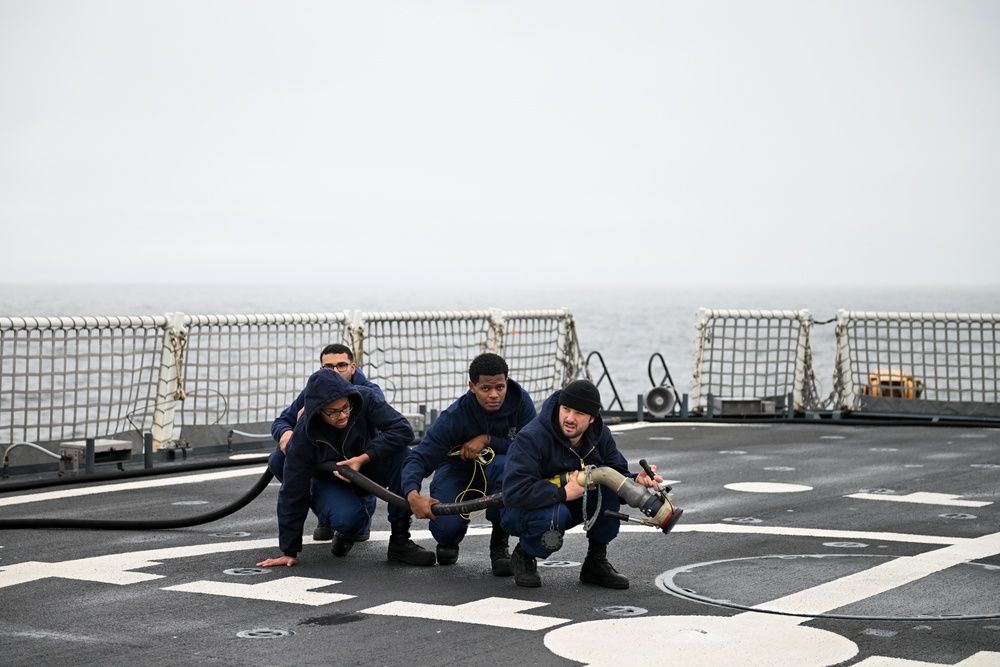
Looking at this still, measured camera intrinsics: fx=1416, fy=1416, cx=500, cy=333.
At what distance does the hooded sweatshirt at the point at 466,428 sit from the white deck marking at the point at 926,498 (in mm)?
4009

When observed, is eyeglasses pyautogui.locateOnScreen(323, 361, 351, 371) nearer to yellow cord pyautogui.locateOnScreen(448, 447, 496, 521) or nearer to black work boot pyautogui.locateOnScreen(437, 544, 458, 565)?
yellow cord pyautogui.locateOnScreen(448, 447, 496, 521)

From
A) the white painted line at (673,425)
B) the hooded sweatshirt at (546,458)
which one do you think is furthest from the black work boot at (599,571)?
the white painted line at (673,425)

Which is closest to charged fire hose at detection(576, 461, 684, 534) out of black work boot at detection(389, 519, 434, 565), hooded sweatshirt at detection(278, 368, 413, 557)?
black work boot at detection(389, 519, 434, 565)

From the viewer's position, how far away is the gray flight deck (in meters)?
6.30

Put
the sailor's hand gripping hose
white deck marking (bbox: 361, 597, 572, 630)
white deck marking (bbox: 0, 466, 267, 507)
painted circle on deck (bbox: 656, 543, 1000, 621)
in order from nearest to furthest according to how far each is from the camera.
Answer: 1. white deck marking (bbox: 361, 597, 572, 630)
2. painted circle on deck (bbox: 656, 543, 1000, 621)
3. the sailor's hand gripping hose
4. white deck marking (bbox: 0, 466, 267, 507)

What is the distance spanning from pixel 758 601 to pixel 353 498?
2729 millimetres

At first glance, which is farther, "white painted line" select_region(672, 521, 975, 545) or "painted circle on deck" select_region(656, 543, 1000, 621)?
"white painted line" select_region(672, 521, 975, 545)

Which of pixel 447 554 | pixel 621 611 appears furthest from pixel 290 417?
pixel 621 611

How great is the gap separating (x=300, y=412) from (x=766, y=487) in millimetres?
4649

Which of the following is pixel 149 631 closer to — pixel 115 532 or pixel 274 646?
pixel 274 646

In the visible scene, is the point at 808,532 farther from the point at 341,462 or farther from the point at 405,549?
the point at 341,462

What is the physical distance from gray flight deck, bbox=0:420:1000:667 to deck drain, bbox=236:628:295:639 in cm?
2

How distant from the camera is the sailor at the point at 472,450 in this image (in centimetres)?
832

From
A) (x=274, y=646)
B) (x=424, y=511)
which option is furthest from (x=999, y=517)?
(x=274, y=646)
